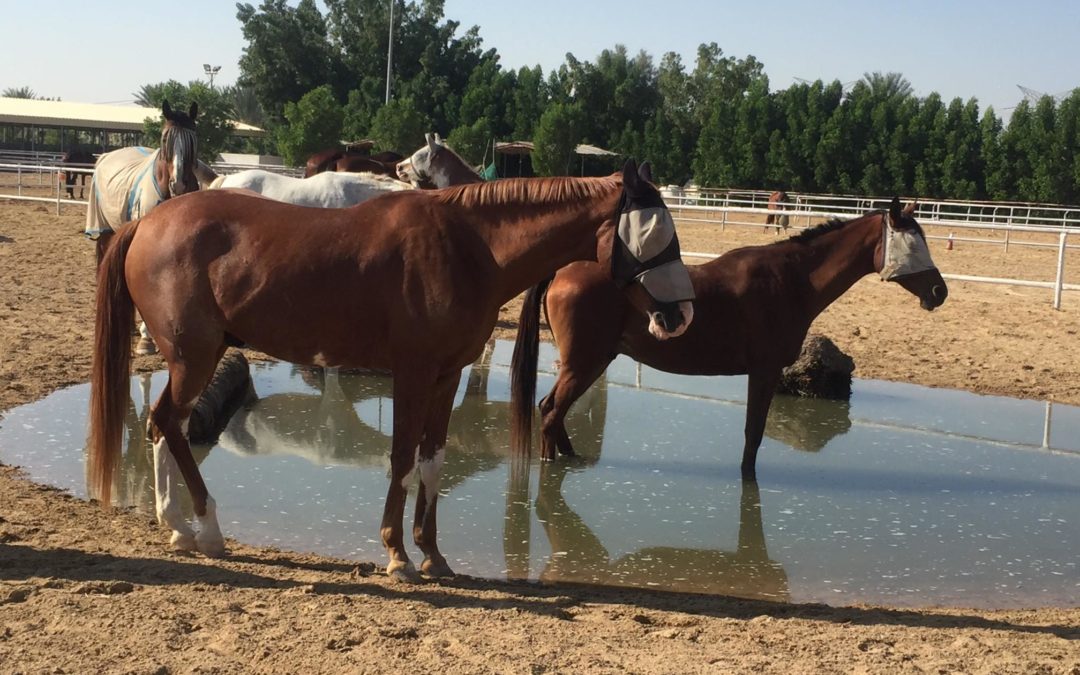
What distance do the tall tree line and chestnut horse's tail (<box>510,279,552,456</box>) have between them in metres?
31.8

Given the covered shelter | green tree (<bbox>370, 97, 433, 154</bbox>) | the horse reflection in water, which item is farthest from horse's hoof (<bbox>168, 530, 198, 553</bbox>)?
the covered shelter

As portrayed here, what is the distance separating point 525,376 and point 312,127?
3203 cm

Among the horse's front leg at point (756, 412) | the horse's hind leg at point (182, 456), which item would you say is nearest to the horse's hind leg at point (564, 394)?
the horse's front leg at point (756, 412)

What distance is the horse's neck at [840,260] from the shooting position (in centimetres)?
736

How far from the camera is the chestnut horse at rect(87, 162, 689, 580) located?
4758 millimetres

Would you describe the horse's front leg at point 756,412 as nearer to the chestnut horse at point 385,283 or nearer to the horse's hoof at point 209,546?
the chestnut horse at point 385,283

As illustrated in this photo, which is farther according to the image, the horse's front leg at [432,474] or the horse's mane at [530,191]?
the horse's front leg at [432,474]

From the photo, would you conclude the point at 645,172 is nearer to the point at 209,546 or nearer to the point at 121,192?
the point at 209,546

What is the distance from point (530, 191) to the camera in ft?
16.1

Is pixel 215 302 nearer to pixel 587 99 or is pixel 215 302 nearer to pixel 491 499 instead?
pixel 491 499

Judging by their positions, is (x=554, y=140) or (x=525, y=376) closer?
(x=525, y=376)

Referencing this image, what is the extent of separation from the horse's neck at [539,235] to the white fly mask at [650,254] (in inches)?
7.0

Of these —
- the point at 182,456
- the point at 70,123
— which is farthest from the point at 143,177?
the point at 70,123

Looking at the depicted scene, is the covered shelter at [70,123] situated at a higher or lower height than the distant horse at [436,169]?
higher
